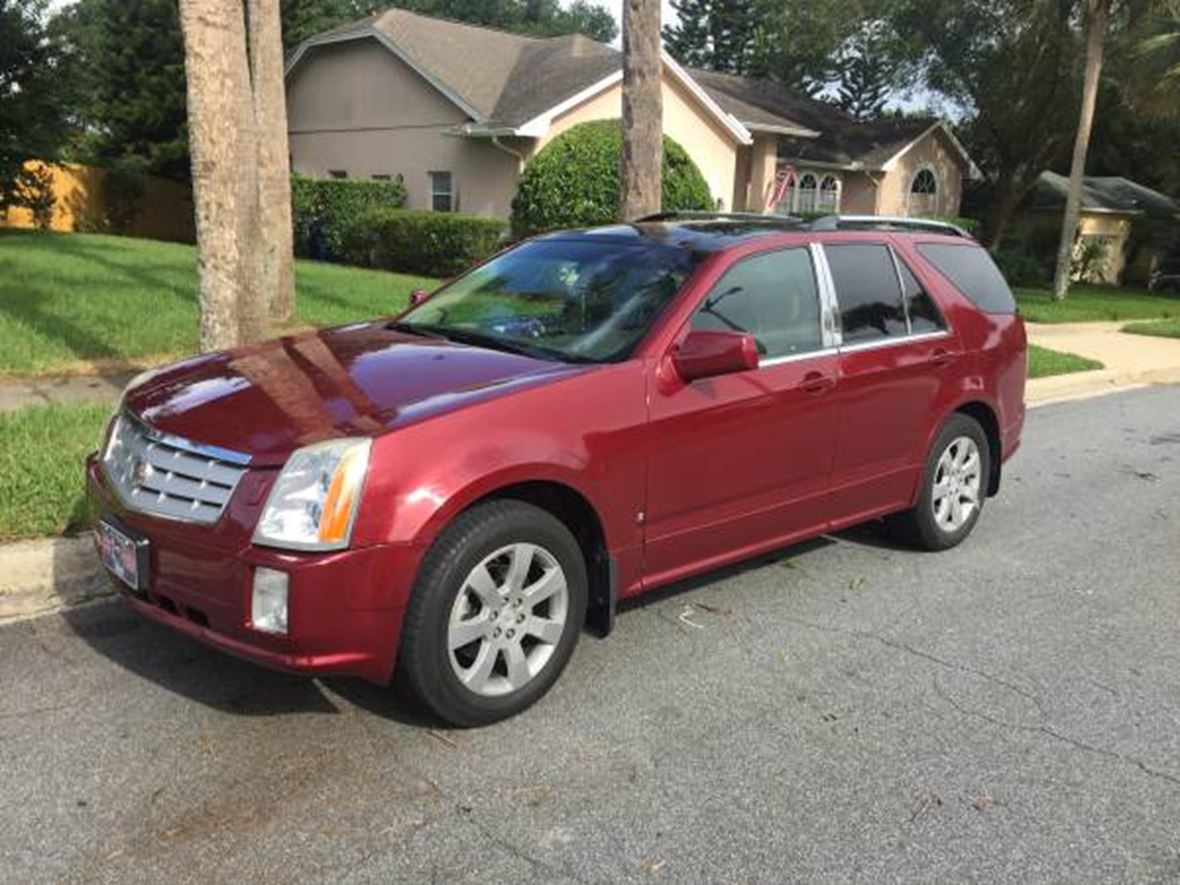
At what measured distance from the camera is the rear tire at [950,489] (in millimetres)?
5926

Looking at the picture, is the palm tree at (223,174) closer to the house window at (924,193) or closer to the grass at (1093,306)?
the grass at (1093,306)

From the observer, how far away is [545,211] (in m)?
20.5

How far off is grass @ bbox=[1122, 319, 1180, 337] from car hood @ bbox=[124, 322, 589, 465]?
734 inches

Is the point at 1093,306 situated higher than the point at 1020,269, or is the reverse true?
the point at 1020,269

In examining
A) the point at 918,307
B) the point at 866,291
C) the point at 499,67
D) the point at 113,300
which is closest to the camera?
the point at 866,291

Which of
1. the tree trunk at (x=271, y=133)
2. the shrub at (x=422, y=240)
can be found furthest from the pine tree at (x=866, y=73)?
the tree trunk at (x=271, y=133)

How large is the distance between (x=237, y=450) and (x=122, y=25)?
32.0 meters

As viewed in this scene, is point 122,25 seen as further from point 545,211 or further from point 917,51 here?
point 917,51

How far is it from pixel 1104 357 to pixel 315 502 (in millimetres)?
14817

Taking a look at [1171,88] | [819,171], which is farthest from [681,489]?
[819,171]

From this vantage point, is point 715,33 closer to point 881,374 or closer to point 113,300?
point 113,300

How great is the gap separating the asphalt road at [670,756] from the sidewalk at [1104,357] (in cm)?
732

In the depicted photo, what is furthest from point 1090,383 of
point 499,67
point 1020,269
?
point 1020,269

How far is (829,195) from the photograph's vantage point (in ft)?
109
